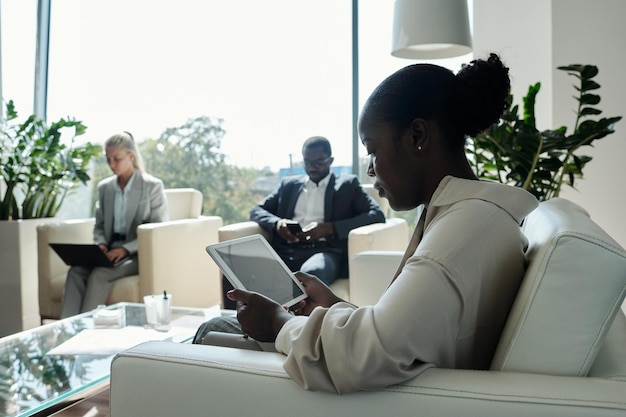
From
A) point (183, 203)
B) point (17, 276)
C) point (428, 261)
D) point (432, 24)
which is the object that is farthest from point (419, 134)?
point (17, 276)

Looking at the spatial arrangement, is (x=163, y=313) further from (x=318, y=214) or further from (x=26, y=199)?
(x=26, y=199)

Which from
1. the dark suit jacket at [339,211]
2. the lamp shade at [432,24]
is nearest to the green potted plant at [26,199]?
the dark suit jacket at [339,211]

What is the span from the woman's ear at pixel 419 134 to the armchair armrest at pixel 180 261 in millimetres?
2387

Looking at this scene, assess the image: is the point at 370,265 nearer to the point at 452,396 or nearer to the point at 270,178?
the point at 452,396

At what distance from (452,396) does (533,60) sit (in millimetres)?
3007

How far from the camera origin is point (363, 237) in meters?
2.78

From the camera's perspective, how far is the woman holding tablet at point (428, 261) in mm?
786

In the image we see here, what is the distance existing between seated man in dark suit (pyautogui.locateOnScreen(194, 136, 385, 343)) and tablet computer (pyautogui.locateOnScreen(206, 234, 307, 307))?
138 cm

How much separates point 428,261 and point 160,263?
2.75 m

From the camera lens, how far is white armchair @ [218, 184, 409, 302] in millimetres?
2783

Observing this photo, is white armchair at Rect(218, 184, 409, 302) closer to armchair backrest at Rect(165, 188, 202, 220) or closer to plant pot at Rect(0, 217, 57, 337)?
armchair backrest at Rect(165, 188, 202, 220)

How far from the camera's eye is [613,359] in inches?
34.4

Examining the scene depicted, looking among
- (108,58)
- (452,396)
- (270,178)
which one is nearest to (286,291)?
(452,396)

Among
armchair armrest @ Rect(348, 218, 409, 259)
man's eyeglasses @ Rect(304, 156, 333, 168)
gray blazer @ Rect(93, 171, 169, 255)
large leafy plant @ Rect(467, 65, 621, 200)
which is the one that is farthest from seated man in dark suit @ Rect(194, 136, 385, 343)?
large leafy plant @ Rect(467, 65, 621, 200)
